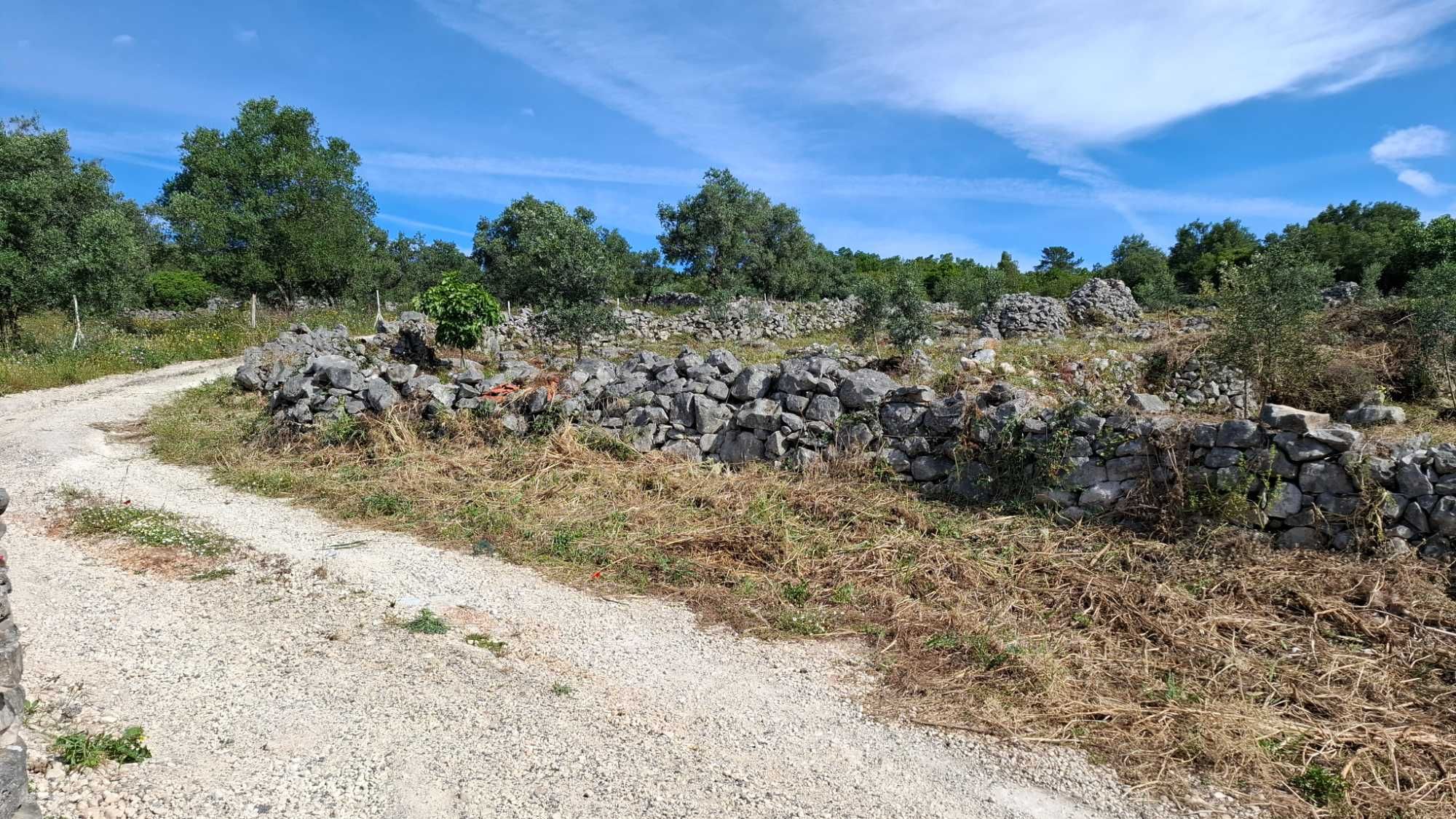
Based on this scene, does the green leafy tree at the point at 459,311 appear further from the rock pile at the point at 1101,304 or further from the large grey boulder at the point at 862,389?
the rock pile at the point at 1101,304

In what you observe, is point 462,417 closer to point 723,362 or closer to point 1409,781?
point 723,362

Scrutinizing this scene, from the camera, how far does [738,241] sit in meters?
39.9

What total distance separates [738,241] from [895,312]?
18012 millimetres

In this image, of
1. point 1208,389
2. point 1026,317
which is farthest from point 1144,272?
point 1208,389

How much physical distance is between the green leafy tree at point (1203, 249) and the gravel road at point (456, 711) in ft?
142

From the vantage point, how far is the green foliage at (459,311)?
665 inches

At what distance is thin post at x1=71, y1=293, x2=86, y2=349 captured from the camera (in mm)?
20688

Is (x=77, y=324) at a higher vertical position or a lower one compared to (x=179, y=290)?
lower

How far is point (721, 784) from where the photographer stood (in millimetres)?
3938

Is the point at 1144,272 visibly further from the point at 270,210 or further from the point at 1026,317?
the point at 270,210

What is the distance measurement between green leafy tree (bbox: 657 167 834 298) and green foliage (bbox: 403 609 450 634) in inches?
1226

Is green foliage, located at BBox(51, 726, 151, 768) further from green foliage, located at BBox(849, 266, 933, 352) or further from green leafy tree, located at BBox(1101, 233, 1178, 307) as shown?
green leafy tree, located at BBox(1101, 233, 1178, 307)

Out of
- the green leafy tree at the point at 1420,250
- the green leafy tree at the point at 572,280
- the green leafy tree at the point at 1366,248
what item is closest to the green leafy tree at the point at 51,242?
the green leafy tree at the point at 572,280

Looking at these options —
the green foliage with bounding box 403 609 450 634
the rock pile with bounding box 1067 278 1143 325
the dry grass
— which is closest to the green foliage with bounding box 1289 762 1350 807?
the dry grass
